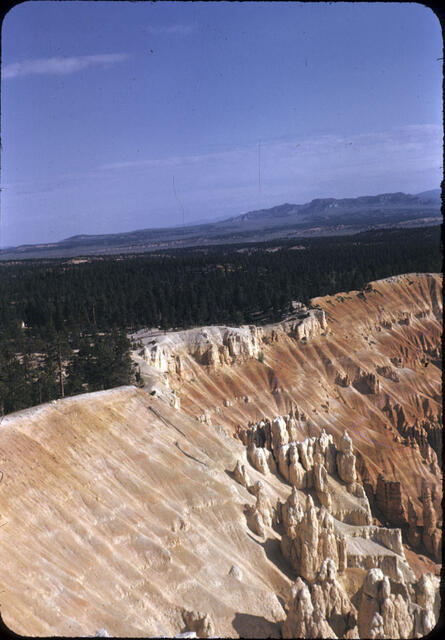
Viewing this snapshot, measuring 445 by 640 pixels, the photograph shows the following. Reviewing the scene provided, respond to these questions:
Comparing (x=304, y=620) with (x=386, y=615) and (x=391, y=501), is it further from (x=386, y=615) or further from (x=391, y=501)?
(x=391, y=501)

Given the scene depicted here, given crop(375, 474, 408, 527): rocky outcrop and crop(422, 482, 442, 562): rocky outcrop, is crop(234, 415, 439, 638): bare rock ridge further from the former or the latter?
crop(375, 474, 408, 527): rocky outcrop

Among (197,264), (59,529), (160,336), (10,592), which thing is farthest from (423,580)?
(197,264)

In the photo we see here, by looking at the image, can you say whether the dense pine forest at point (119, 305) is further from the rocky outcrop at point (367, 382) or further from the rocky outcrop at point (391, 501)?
the rocky outcrop at point (391, 501)

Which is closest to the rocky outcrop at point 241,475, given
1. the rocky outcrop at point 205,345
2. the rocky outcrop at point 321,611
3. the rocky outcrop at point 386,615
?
the rocky outcrop at point 321,611

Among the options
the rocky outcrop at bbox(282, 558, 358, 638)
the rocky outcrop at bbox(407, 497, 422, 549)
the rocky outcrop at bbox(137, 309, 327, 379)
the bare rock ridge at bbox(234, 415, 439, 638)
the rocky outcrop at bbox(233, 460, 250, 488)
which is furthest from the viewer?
the rocky outcrop at bbox(137, 309, 327, 379)

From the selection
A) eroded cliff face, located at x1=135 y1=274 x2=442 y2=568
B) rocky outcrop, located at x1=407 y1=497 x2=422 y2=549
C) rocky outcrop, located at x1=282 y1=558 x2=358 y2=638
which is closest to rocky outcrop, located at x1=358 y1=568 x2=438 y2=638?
rocky outcrop, located at x1=282 y1=558 x2=358 y2=638

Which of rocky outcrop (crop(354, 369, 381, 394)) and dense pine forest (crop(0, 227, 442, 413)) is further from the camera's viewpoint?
rocky outcrop (crop(354, 369, 381, 394))
